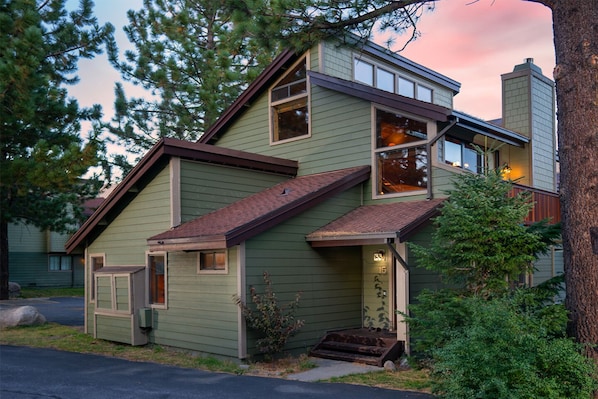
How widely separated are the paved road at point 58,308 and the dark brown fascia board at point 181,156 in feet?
14.6

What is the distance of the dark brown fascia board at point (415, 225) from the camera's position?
10273 mm

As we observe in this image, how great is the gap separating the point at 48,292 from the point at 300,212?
78.8ft

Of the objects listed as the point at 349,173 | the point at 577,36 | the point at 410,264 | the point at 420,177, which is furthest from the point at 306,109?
the point at 577,36

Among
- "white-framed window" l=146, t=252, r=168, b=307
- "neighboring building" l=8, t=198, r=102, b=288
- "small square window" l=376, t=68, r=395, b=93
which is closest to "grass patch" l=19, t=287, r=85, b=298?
"neighboring building" l=8, t=198, r=102, b=288

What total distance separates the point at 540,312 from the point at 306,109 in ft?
29.9

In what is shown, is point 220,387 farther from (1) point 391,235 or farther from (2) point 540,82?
(2) point 540,82

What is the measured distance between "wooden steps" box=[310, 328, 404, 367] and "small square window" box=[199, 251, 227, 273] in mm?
2545

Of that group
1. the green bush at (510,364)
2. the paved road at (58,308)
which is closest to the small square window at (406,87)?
the green bush at (510,364)

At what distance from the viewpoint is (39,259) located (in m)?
33.8

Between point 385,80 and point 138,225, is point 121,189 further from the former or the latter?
point 385,80

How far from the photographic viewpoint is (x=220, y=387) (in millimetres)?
8609

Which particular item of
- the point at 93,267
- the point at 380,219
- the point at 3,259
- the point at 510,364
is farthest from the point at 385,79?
the point at 3,259

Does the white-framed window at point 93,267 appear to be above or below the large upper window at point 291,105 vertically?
below

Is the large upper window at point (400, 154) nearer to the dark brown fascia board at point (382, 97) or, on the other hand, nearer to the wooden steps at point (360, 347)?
the dark brown fascia board at point (382, 97)
